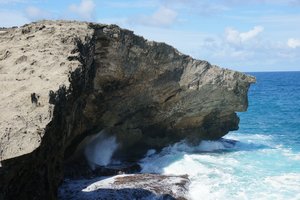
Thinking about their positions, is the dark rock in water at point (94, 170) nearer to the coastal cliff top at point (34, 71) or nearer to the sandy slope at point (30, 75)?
the coastal cliff top at point (34, 71)

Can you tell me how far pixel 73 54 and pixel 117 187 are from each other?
7112 millimetres

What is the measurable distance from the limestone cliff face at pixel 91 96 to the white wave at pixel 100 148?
0.49 m

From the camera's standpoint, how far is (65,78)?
40.6 feet

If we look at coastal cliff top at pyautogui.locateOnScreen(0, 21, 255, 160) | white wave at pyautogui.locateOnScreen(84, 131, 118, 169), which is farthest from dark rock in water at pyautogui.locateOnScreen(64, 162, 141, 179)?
→ coastal cliff top at pyautogui.locateOnScreen(0, 21, 255, 160)

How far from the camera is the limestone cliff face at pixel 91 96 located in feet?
34.1

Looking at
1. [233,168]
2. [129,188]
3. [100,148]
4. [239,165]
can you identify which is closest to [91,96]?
[100,148]

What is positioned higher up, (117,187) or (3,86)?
(3,86)

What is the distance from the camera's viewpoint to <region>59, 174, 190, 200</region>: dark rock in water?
58.9 ft

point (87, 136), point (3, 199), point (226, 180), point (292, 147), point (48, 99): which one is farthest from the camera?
point (292, 147)

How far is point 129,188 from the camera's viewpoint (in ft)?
62.2

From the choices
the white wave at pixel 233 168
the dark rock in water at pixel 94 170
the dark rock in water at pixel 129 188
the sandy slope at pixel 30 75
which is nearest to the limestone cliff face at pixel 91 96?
the sandy slope at pixel 30 75

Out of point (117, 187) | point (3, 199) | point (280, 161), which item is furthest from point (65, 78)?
point (280, 161)

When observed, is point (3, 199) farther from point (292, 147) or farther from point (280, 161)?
point (292, 147)

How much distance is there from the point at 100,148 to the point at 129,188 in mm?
6939
